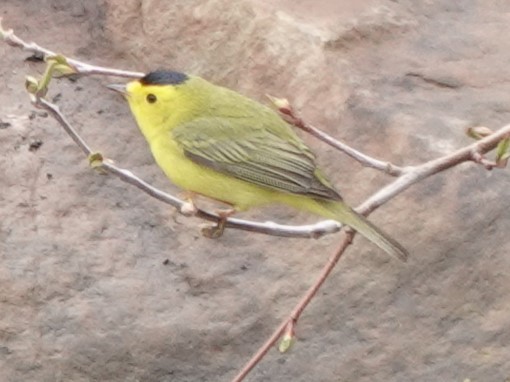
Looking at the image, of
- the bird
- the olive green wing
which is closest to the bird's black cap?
the bird

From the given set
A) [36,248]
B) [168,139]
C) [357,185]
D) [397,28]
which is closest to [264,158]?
[168,139]

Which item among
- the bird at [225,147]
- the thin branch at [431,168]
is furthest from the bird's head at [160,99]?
the thin branch at [431,168]

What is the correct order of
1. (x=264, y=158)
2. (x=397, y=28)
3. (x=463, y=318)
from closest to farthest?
(x=264, y=158), (x=463, y=318), (x=397, y=28)

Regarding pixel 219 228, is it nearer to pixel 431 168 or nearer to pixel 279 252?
pixel 431 168

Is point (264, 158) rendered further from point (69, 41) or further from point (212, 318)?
point (69, 41)

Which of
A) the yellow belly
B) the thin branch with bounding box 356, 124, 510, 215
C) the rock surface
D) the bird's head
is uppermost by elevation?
the thin branch with bounding box 356, 124, 510, 215

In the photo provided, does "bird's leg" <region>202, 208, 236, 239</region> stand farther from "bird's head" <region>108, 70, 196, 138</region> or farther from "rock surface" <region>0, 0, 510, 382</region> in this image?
"rock surface" <region>0, 0, 510, 382</region>
